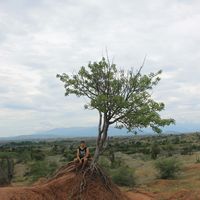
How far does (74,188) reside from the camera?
47.7 ft

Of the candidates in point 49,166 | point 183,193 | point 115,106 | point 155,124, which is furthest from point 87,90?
point 49,166

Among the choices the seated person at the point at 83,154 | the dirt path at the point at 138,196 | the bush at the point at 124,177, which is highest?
the seated person at the point at 83,154

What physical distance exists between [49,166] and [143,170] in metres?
7.13

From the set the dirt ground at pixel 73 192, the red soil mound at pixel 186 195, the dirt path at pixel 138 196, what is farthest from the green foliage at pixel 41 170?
the red soil mound at pixel 186 195

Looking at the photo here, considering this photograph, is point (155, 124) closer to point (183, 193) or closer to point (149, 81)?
point (149, 81)

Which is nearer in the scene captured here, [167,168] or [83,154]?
[83,154]

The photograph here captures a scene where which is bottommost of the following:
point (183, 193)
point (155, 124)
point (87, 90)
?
point (183, 193)

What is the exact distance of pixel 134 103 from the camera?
1736cm

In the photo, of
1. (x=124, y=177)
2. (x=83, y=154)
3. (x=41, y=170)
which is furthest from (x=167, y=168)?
(x=83, y=154)

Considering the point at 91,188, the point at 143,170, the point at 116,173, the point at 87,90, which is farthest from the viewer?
the point at 143,170

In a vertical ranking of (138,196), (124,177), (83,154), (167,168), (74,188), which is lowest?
(138,196)

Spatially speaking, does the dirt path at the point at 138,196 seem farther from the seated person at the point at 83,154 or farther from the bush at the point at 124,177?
the bush at the point at 124,177

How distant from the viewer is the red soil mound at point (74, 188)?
13725 millimetres

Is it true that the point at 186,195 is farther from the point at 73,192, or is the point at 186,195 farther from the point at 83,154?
the point at 73,192
